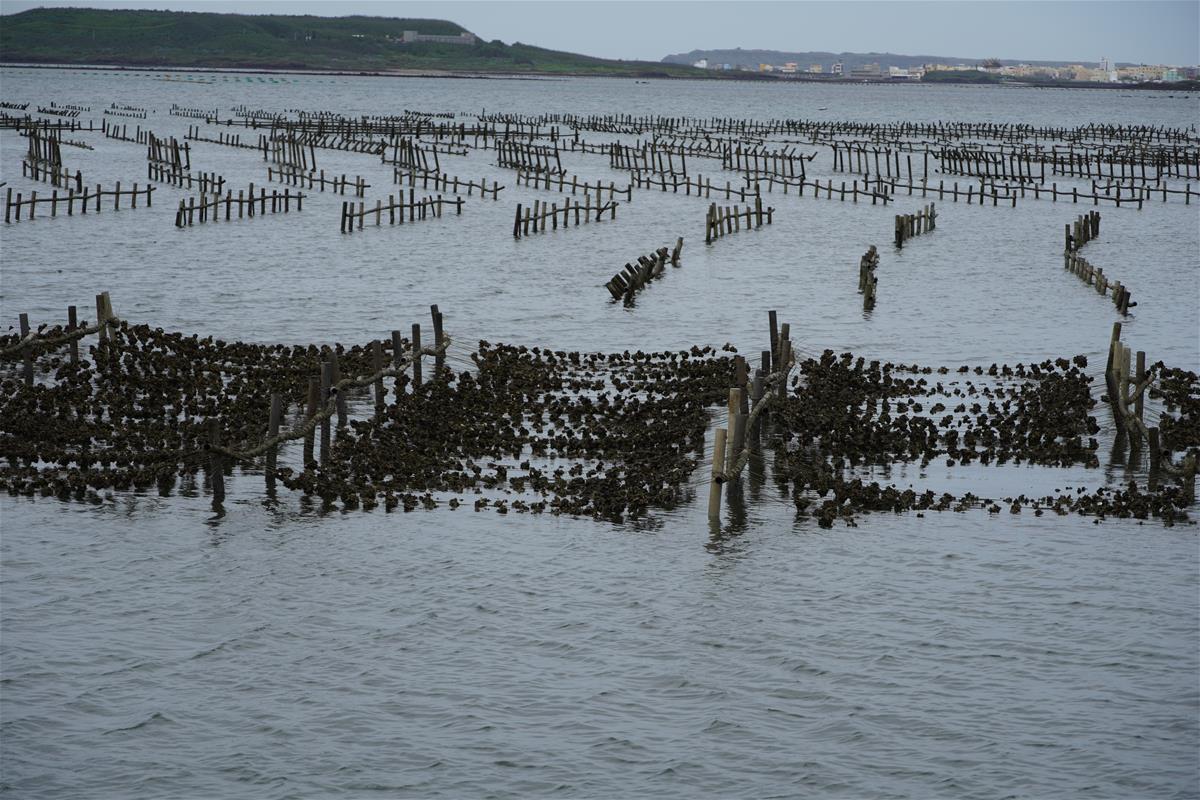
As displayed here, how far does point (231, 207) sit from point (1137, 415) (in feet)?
173

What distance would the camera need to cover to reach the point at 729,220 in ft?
206

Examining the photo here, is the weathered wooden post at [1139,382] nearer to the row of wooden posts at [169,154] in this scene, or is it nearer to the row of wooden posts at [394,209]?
the row of wooden posts at [394,209]

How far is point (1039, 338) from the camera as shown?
38.5 metres

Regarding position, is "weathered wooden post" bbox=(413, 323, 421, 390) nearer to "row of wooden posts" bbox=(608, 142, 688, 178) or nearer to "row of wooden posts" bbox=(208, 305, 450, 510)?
"row of wooden posts" bbox=(208, 305, 450, 510)

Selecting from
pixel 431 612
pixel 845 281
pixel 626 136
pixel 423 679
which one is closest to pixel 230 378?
pixel 431 612

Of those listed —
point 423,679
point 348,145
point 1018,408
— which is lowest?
point 423,679

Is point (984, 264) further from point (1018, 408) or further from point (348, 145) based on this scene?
point (348, 145)

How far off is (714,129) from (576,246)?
8958cm

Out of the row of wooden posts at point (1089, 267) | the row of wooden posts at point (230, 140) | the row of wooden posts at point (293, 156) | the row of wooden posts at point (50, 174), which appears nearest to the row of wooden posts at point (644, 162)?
the row of wooden posts at point (293, 156)

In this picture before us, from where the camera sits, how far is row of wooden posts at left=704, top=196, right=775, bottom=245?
6034cm

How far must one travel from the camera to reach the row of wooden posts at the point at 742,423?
21609 millimetres

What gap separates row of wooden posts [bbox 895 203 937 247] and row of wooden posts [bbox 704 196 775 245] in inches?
283

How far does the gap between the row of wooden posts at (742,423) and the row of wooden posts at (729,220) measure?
102 ft

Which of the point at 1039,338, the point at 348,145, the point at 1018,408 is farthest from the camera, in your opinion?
the point at 348,145
